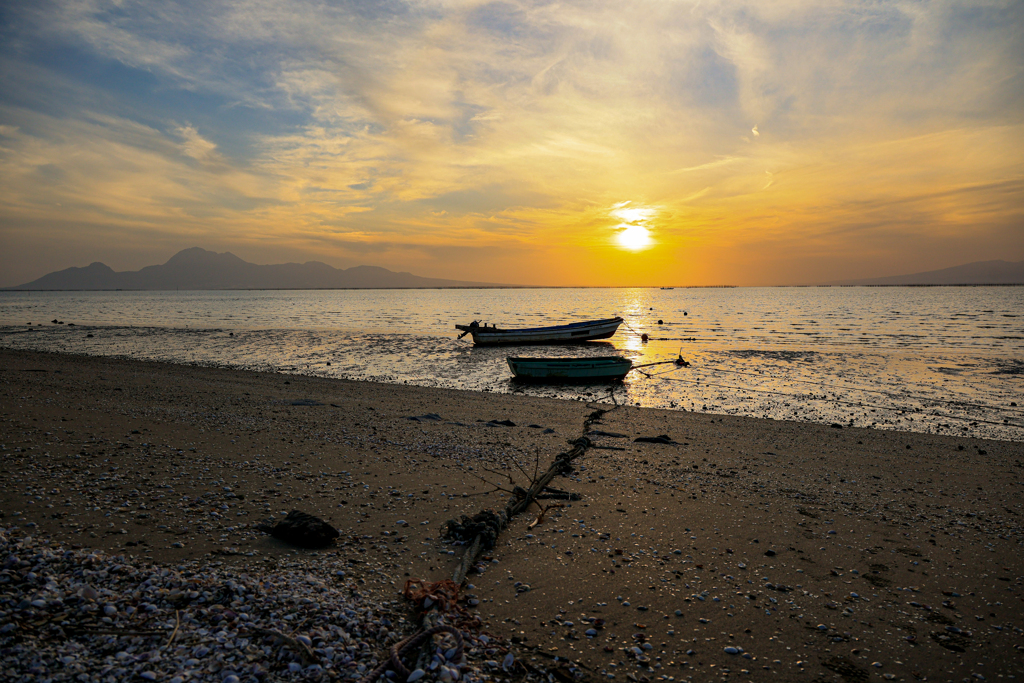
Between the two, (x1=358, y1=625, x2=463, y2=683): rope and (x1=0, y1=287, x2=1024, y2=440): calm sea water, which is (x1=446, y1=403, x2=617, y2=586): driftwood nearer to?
(x1=358, y1=625, x2=463, y2=683): rope

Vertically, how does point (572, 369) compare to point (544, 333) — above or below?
below

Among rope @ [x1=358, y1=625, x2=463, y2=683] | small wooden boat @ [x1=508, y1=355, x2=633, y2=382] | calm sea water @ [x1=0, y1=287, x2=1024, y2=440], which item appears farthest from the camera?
small wooden boat @ [x1=508, y1=355, x2=633, y2=382]

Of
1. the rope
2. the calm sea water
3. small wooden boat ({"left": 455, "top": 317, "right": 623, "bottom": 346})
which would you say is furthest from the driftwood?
small wooden boat ({"left": 455, "top": 317, "right": 623, "bottom": 346})

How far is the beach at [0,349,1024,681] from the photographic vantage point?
5.18m

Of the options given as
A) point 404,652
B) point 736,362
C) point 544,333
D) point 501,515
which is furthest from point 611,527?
point 544,333

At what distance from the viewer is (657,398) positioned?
2181 cm

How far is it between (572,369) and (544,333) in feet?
67.8

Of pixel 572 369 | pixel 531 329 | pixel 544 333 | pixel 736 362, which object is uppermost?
pixel 531 329

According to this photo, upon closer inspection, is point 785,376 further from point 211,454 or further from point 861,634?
point 211,454

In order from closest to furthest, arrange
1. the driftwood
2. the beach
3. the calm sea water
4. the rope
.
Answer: the rope, the beach, the driftwood, the calm sea water

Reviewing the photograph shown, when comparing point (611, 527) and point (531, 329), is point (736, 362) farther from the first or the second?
point (611, 527)

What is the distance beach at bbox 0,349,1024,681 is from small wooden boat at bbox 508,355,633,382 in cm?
1146

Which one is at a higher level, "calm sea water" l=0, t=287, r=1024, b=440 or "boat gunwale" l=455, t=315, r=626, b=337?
"boat gunwale" l=455, t=315, r=626, b=337

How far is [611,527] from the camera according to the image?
25.5 ft
